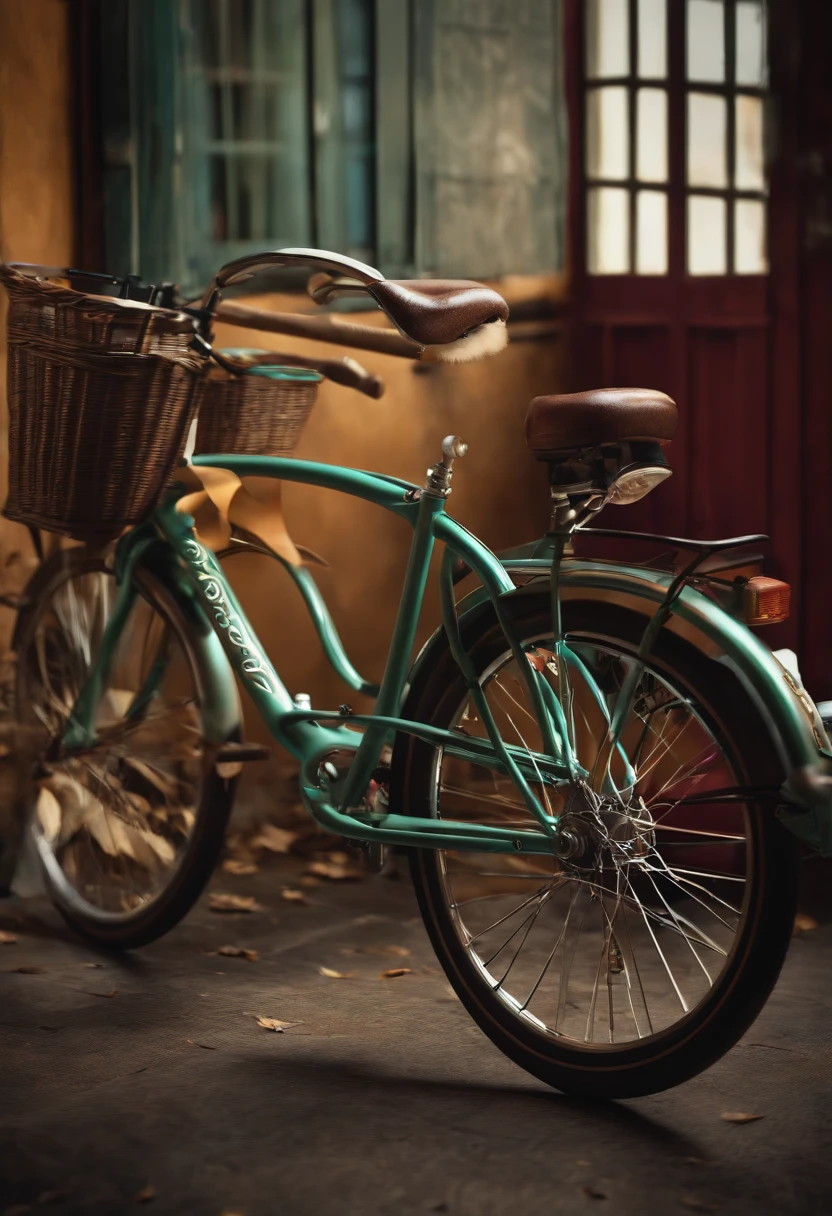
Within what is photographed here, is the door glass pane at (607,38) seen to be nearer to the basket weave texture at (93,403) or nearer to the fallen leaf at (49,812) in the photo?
the basket weave texture at (93,403)

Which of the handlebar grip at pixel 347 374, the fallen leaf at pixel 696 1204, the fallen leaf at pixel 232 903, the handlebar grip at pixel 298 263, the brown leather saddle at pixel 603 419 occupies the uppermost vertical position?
the handlebar grip at pixel 298 263

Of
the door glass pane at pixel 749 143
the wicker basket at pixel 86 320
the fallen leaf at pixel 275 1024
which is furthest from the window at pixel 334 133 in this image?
the fallen leaf at pixel 275 1024

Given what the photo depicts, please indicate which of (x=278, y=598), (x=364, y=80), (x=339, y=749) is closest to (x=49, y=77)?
(x=364, y=80)

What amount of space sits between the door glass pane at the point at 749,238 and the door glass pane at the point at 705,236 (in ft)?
0.14

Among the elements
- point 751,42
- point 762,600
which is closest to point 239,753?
point 762,600

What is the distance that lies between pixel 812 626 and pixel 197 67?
2567 millimetres

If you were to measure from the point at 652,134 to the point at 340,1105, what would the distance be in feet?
10.0

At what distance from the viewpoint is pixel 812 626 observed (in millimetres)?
4230

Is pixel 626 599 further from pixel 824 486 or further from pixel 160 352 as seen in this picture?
pixel 824 486

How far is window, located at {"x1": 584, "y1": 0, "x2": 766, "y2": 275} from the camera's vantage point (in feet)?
13.7

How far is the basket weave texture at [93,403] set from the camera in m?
2.85

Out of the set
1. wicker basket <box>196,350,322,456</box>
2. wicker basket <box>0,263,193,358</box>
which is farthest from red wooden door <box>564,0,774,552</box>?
wicker basket <box>0,263,193,358</box>

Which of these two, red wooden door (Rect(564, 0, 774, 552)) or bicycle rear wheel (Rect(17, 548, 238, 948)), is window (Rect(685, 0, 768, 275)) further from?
bicycle rear wheel (Rect(17, 548, 238, 948))

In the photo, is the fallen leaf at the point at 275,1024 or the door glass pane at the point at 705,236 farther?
the door glass pane at the point at 705,236
